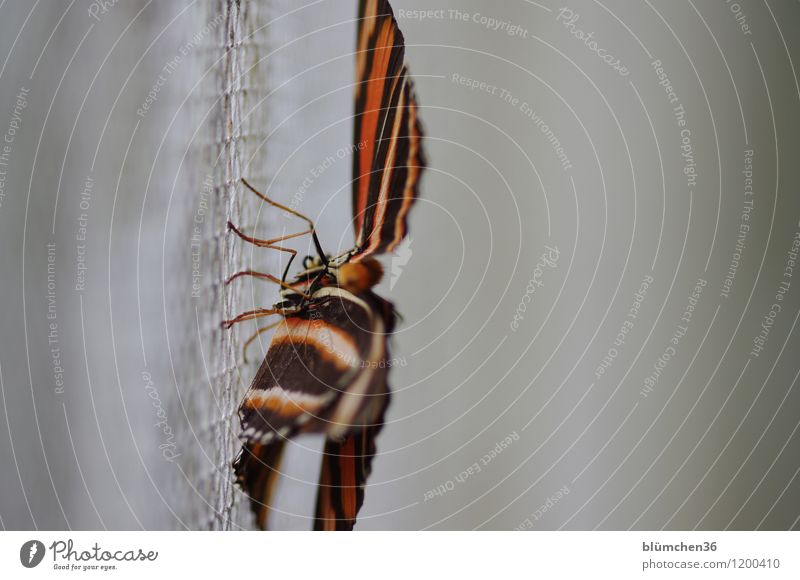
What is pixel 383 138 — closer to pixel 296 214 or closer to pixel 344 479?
pixel 296 214

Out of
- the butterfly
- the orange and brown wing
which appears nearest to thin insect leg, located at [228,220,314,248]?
the butterfly

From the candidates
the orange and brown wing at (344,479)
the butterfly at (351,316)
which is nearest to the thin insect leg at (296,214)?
the butterfly at (351,316)

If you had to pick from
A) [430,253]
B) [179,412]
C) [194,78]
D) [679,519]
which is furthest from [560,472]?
[194,78]
